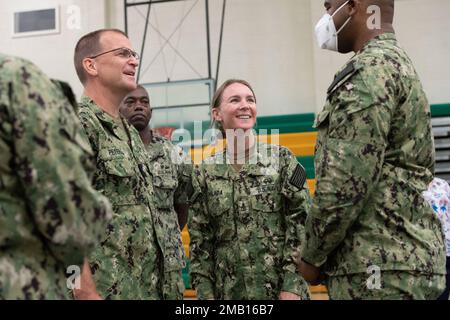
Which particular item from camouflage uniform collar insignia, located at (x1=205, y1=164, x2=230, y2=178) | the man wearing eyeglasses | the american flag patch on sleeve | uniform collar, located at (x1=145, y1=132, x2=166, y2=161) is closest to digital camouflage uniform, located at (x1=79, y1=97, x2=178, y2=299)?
the man wearing eyeglasses

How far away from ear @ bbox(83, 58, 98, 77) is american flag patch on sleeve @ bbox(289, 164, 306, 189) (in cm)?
91

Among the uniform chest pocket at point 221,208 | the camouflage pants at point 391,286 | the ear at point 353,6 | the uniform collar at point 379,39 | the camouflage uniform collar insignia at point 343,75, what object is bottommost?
the camouflage pants at point 391,286

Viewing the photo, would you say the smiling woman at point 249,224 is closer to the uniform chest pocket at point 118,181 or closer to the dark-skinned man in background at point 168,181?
the dark-skinned man in background at point 168,181

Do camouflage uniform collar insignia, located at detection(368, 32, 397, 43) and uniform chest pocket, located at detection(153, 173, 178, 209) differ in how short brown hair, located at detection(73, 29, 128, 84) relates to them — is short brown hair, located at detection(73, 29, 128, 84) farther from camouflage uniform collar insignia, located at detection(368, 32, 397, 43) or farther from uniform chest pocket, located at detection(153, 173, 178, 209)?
camouflage uniform collar insignia, located at detection(368, 32, 397, 43)

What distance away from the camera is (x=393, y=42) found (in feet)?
5.87

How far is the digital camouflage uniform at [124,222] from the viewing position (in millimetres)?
1951

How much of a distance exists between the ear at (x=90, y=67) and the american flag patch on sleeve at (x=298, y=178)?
91 centimetres

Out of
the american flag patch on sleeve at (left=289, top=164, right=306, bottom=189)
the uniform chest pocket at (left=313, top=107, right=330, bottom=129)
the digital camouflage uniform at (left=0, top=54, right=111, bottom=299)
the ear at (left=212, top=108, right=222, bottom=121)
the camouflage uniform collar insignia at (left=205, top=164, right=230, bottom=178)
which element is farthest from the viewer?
the ear at (left=212, top=108, right=222, bottom=121)

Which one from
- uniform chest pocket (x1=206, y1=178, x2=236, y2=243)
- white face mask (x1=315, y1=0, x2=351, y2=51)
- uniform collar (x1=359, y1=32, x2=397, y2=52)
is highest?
white face mask (x1=315, y1=0, x2=351, y2=51)

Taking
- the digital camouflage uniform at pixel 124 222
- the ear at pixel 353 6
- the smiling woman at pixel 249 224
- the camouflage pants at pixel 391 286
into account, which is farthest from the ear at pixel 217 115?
the camouflage pants at pixel 391 286

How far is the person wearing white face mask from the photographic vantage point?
62.5 inches

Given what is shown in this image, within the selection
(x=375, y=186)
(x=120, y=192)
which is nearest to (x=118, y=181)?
(x=120, y=192)

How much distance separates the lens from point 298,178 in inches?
99.7
